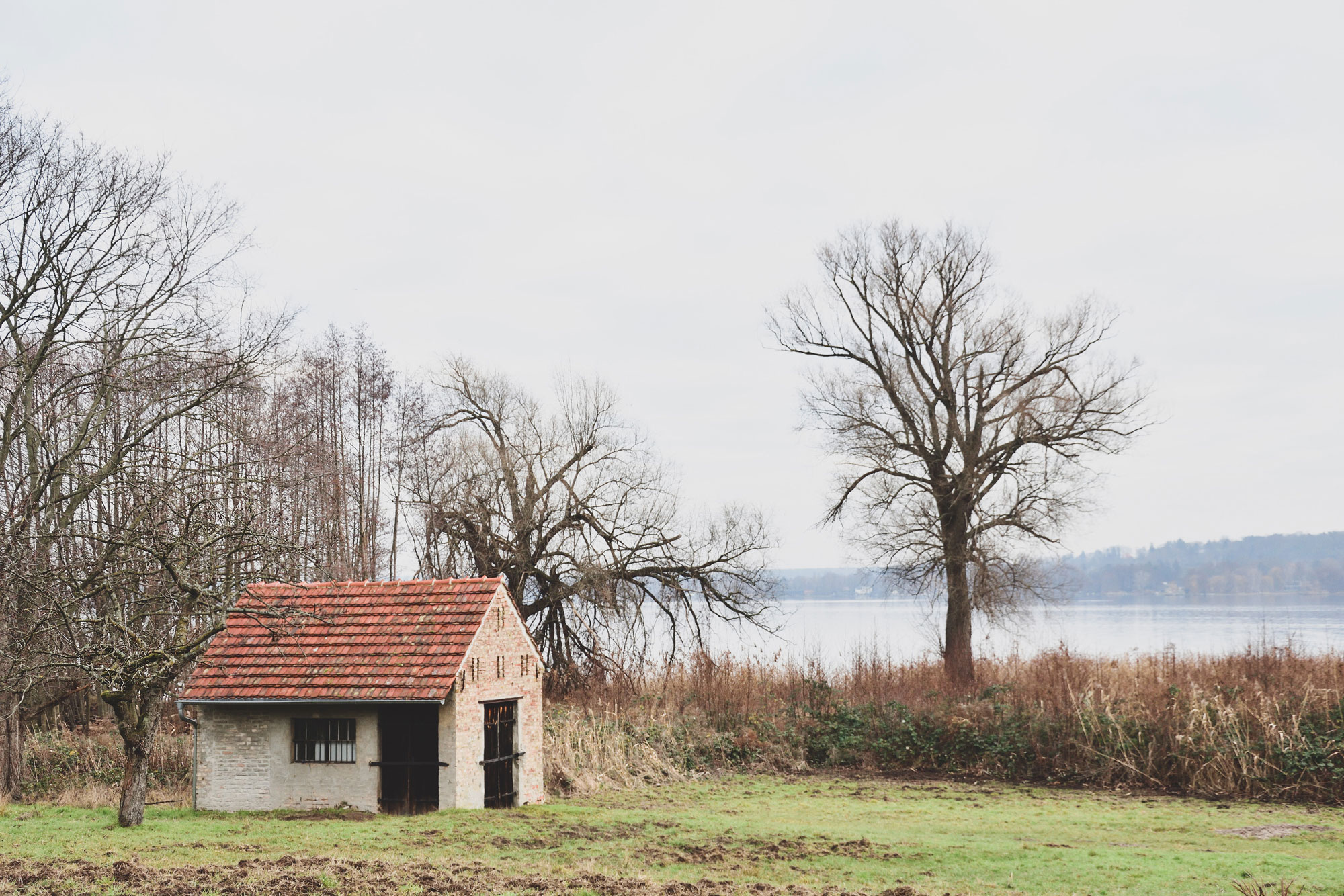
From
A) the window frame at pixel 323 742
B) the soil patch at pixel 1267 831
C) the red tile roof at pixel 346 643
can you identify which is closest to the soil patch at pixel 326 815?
the window frame at pixel 323 742

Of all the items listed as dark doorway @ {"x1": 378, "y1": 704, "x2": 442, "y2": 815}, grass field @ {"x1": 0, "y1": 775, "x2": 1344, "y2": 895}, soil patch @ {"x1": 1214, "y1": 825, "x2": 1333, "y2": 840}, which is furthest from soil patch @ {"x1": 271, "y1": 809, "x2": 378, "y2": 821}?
soil patch @ {"x1": 1214, "y1": 825, "x2": 1333, "y2": 840}

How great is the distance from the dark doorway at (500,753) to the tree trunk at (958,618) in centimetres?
1517

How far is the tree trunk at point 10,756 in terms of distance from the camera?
1847 cm

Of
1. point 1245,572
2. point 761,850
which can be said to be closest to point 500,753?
point 761,850

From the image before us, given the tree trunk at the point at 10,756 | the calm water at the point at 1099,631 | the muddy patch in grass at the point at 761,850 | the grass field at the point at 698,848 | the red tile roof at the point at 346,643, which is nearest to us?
the grass field at the point at 698,848

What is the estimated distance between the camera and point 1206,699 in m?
20.8

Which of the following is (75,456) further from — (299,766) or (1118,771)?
(1118,771)

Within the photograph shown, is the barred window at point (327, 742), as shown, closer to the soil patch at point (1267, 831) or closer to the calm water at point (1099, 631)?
the soil patch at point (1267, 831)

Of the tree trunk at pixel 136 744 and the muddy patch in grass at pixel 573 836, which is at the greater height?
the tree trunk at pixel 136 744

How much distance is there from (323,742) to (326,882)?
20.9 ft

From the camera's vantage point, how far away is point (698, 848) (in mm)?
13844

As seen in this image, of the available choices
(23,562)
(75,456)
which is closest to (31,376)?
(75,456)

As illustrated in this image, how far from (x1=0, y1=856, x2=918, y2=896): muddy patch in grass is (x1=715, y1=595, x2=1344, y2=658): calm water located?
16.8 meters

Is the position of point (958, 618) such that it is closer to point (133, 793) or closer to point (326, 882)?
point (133, 793)
